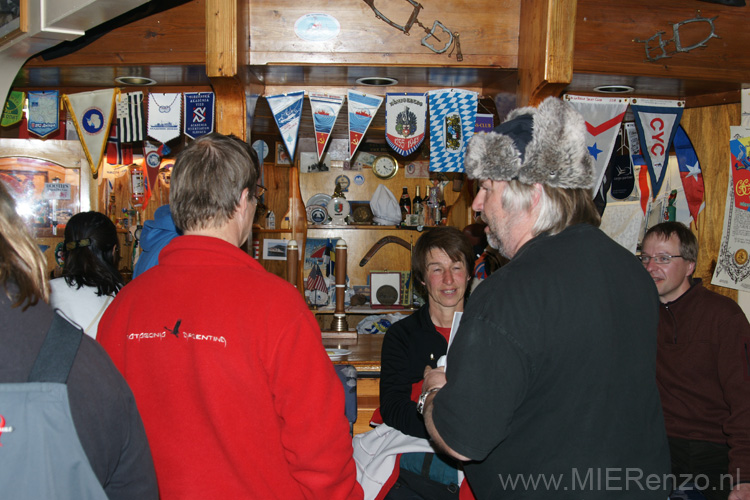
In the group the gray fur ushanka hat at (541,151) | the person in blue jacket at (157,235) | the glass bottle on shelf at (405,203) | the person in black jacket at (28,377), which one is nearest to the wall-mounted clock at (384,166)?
the glass bottle on shelf at (405,203)

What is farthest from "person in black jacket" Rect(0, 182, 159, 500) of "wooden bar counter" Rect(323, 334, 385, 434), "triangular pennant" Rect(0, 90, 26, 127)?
"triangular pennant" Rect(0, 90, 26, 127)

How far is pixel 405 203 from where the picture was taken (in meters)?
6.04

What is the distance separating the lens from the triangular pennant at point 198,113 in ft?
11.9

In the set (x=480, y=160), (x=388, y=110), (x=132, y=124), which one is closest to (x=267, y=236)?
(x=132, y=124)

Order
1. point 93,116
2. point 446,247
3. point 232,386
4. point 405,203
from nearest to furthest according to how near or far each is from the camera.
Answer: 1. point 232,386
2. point 446,247
3. point 93,116
4. point 405,203

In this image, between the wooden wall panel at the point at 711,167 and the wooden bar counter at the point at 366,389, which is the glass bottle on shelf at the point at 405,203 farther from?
the wooden bar counter at the point at 366,389

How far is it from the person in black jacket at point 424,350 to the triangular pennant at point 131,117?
231 cm

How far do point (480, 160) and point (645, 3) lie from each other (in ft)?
8.06

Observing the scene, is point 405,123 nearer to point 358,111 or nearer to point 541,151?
point 358,111

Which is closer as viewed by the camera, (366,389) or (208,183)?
(208,183)

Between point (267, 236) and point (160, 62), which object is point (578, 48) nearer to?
point (160, 62)

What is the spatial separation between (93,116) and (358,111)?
1795 millimetres

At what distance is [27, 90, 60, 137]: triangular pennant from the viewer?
3.94 m

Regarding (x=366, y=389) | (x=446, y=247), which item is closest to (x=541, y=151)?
(x=446, y=247)
